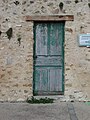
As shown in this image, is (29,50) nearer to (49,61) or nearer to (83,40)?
(49,61)

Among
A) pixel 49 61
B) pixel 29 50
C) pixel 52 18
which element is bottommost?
pixel 49 61

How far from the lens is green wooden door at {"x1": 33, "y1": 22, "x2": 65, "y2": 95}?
34.9ft

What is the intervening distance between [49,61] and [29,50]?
0.68 m

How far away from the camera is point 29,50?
1046 cm

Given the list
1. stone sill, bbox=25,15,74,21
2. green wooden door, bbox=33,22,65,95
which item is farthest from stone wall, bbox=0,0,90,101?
green wooden door, bbox=33,22,65,95

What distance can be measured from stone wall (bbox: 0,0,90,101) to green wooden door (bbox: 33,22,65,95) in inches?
A: 9.2

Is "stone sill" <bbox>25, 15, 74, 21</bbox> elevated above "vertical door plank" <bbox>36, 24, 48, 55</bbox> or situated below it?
above

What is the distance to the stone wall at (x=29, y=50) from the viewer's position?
10438 millimetres

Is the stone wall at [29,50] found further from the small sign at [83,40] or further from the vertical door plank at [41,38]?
the vertical door plank at [41,38]

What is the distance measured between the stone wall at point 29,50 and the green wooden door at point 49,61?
0.77ft

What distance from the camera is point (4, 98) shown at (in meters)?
10.5

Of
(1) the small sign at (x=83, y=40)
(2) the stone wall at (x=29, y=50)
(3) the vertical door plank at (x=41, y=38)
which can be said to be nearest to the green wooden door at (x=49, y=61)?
(3) the vertical door plank at (x=41, y=38)

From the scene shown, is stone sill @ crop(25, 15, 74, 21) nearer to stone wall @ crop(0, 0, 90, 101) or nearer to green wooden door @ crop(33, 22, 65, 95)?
stone wall @ crop(0, 0, 90, 101)

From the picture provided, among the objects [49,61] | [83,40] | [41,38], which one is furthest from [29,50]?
[83,40]
